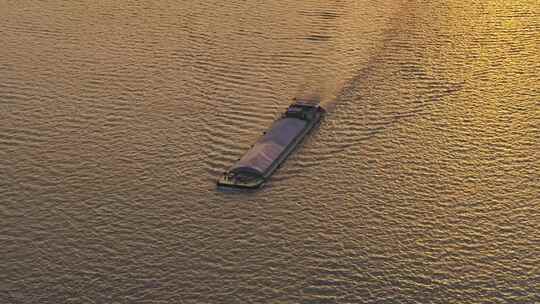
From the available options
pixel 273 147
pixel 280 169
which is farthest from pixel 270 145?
pixel 280 169

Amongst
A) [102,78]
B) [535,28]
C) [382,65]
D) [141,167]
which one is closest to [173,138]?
[141,167]

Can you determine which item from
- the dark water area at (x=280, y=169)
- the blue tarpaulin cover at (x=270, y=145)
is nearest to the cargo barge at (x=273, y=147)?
the blue tarpaulin cover at (x=270, y=145)

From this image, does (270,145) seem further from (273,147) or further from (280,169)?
(280,169)

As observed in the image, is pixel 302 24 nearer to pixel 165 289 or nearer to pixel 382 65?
pixel 382 65

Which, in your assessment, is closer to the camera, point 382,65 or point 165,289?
point 165,289

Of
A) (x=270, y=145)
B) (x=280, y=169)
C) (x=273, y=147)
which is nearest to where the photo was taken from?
(x=280, y=169)

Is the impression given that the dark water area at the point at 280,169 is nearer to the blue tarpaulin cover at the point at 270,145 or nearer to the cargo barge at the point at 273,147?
the cargo barge at the point at 273,147
